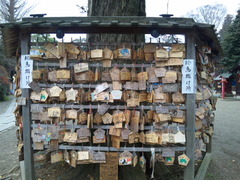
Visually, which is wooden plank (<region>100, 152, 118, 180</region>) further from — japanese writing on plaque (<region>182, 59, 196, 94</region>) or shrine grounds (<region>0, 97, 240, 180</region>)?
japanese writing on plaque (<region>182, 59, 196, 94</region>)

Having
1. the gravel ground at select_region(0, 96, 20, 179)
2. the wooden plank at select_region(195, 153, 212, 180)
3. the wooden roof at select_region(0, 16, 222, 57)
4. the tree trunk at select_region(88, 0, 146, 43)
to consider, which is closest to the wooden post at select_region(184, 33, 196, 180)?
the wooden roof at select_region(0, 16, 222, 57)

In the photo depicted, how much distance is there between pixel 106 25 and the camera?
268cm

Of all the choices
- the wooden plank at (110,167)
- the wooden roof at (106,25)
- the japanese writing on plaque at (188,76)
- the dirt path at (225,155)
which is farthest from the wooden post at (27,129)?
the dirt path at (225,155)

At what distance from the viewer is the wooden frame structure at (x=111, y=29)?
2703 millimetres

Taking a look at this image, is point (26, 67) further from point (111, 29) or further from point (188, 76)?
point (188, 76)

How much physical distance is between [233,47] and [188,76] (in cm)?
2364

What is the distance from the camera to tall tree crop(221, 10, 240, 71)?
2211cm

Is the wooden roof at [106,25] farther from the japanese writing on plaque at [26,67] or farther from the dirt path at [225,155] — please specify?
the dirt path at [225,155]

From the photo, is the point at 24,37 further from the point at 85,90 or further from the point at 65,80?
the point at 85,90

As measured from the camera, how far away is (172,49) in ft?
9.64

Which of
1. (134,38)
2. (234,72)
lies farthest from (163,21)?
(234,72)

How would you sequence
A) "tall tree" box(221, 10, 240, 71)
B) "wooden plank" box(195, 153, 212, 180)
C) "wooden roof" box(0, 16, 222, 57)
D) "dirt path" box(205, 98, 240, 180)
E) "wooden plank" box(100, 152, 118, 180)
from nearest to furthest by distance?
1. "wooden roof" box(0, 16, 222, 57)
2. "wooden plank" box(100, 152, 118, 180)
3. "wooden plank" box(195, 153, 212, 180)
4. "dirt path" box(205, 98, 240, 180)
5. "tall tree" box(221, 10, 240, 71)

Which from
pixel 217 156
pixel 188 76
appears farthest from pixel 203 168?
pixel 188 76

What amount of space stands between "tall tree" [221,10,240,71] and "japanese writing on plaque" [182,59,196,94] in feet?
74.9
